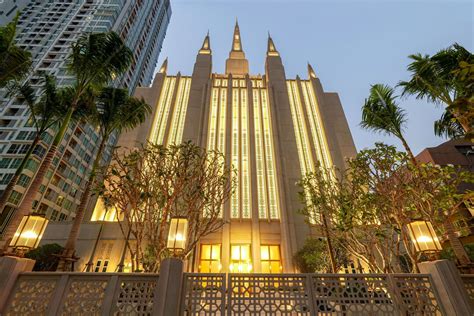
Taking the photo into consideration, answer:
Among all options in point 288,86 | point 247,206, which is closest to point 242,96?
point 288,86

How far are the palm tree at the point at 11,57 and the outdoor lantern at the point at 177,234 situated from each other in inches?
331

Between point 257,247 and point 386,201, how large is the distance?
Result: 1132cm

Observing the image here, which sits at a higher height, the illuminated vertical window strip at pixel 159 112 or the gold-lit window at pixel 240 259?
the illuminated vertical window strip at pixel 159 112

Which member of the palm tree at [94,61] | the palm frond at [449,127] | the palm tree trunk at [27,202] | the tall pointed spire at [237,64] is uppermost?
the tall pointed spire at [237,64]

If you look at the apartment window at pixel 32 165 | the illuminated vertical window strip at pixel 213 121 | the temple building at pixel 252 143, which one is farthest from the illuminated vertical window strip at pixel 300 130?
the apartment window at pixel 32 165

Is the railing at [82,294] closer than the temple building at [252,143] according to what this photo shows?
Yes

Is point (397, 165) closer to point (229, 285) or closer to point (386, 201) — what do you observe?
point (386, 201)

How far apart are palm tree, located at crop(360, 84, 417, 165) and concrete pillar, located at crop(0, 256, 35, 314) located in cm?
1192

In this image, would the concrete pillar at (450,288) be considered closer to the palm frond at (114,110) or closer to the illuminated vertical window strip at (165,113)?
the palm frond at (114,110)

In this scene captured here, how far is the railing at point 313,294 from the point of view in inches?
151

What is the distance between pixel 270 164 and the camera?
2075 cm

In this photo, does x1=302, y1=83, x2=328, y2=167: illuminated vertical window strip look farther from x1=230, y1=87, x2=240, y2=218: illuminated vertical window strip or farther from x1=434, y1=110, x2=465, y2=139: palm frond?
x1=434, y1=110, x2=465, y2=139: palm frond

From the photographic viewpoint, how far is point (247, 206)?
1889 centimetres

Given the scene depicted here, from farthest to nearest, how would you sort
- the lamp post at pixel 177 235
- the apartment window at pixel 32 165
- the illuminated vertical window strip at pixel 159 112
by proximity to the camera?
the apartment window at pixel 32 165 → the illuminated vertical window strip at pixel 159 112 → the lamp post at pixel 177 235
